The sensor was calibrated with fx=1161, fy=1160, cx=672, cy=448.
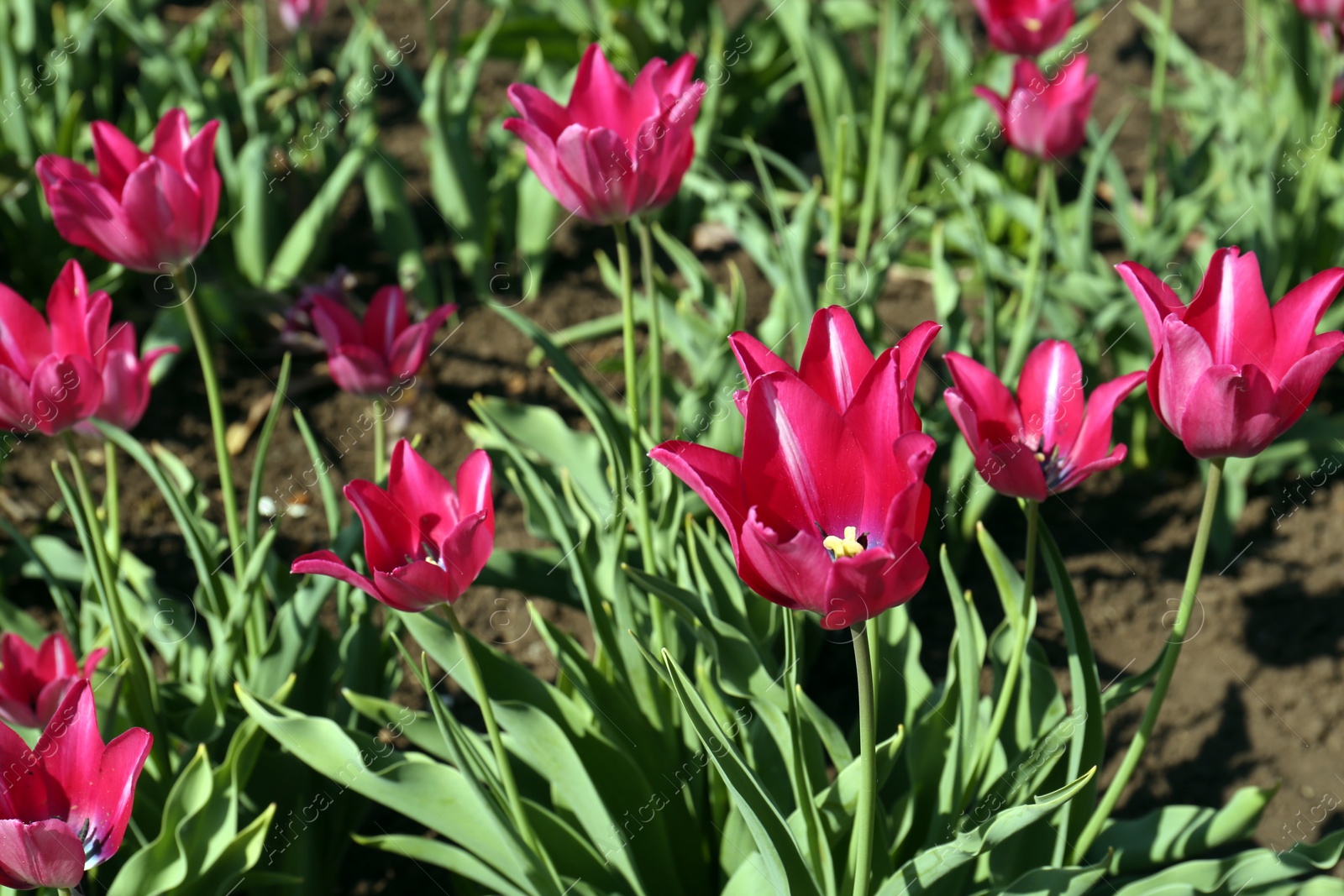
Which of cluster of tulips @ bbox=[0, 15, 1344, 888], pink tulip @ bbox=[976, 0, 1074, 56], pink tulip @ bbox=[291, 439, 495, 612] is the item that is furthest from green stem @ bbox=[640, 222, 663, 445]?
pink tulip @ bbox=[976, 0, 1074, 56]

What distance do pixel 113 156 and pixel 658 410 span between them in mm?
864

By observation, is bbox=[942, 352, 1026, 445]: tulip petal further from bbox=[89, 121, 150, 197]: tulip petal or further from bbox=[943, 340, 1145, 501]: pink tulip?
bbox=[89, 121, 150, 197]: tulip petal

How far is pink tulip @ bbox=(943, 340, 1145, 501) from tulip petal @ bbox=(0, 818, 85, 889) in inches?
37.0

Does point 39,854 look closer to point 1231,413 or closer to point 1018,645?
point 1018,645

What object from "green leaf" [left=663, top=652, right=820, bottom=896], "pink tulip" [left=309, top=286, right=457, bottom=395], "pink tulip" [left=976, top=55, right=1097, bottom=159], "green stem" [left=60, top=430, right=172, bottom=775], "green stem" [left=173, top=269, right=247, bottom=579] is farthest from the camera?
"pink tulip" [left=976, top=55, right=1097, bottom=159]

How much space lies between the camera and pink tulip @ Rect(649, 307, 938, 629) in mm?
853

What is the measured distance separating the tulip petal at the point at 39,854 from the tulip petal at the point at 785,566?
0.65 metres

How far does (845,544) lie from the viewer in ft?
3.15

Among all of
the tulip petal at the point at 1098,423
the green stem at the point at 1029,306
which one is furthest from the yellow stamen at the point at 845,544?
the green stem at the point at 1029,306

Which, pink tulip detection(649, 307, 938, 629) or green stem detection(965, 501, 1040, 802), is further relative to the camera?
green stem detection(965, 501, 1040, 802)

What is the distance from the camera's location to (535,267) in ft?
10.6

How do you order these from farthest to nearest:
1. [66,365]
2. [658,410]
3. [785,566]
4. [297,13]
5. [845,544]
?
[297,13]
[658,410]
[66,365]
[845,544]
[785,566]

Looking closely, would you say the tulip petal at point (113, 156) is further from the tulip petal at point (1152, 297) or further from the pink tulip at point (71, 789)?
the tulip petal at point (1152, 297)

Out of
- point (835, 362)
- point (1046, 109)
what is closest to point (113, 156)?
point (835, 362)
